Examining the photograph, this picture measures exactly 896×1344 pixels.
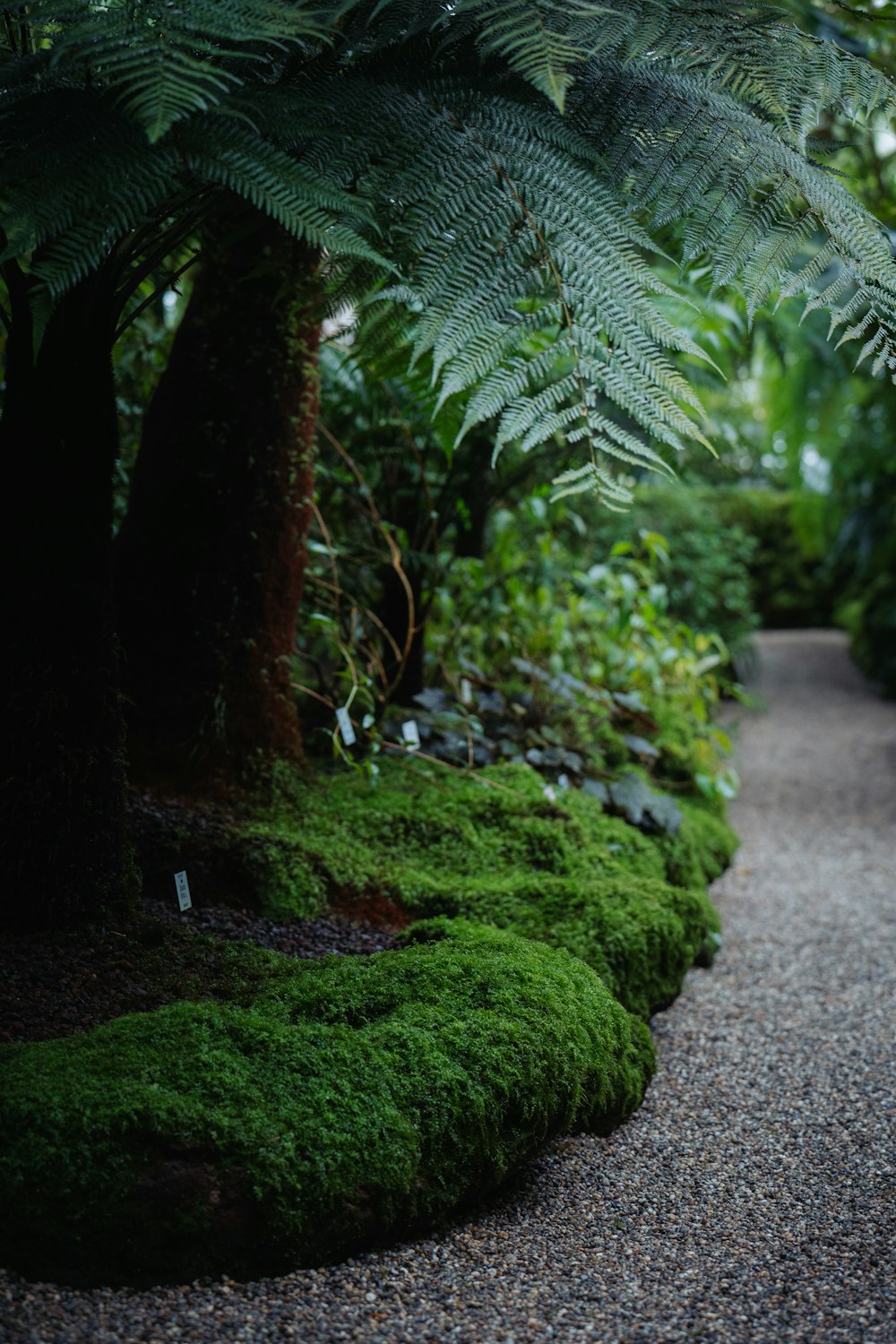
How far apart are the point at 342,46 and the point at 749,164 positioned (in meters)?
0.67

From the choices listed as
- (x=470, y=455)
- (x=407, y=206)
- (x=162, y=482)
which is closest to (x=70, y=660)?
(x=162, y=482)

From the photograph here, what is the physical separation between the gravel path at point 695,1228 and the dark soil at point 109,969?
17.9 inches

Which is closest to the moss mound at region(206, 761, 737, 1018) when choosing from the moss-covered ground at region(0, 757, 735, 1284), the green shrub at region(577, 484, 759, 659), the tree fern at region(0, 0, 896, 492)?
the moss-covered ground at region(0, 757, 735, 1284)

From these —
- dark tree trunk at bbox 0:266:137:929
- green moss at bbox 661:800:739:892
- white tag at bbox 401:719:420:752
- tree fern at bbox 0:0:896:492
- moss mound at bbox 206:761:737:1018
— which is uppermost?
tree fern at bbox 0:0:896:492

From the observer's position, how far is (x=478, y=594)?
13.2 feet

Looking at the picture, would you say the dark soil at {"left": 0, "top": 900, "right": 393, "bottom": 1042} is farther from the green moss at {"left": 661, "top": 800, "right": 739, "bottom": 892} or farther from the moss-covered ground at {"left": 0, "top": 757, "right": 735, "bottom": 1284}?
the green moss at {"left": 661, "top": 800, "right": 739, "bottom": 892}

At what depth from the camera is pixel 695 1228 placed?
5.70ft

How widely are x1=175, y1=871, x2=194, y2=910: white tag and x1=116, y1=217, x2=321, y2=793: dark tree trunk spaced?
35 centimetres

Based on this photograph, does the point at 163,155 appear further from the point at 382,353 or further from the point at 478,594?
the point at 478,594

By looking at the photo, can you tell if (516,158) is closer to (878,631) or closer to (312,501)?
(312,501)

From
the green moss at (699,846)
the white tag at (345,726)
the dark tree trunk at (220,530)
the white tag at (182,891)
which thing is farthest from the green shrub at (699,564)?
the white tag at (182,891)

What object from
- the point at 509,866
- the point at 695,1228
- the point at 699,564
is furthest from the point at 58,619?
the point at 699,564

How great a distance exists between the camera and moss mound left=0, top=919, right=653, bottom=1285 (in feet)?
4.61

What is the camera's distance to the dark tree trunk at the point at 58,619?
5.89 ft
